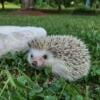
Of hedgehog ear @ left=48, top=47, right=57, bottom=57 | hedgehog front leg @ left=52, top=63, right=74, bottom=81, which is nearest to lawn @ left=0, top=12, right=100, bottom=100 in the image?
hedgehog front leg @ left=52, top=63, right=74, bottom=81

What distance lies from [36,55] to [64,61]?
0.91 ft

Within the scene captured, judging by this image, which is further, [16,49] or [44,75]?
[16,49]

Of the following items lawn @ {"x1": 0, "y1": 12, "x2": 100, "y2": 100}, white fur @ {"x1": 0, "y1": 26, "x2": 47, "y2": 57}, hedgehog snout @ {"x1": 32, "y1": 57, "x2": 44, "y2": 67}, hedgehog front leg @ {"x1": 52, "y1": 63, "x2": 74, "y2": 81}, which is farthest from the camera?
white fur @ {"x1": 0, "y1": 26, "x2": 47, "y2": 57}

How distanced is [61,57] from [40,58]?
7.5 inches

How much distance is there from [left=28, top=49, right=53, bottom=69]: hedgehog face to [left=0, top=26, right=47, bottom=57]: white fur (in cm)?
44

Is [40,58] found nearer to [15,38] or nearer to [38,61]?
[38,61]

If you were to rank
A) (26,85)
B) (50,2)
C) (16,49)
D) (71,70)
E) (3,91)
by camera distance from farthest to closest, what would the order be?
(50,2) < (16,49) < (71,70) < (26,85) < (3,91)

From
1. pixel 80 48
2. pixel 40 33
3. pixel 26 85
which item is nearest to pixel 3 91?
pixel 26 85

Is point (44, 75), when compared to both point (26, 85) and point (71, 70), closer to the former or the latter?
point (71, 70)

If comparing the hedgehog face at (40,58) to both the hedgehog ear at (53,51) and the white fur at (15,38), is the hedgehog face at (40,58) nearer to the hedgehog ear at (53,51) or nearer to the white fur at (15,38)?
the hedgehog ear at (53,51)

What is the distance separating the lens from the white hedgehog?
422 cm

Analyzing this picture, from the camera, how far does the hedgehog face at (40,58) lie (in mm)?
4320

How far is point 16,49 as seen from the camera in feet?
16.0

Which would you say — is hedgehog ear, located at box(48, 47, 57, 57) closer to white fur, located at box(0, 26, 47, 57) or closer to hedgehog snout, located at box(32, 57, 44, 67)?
hedgehog snout, located at box(32, 57, 44, 67)
